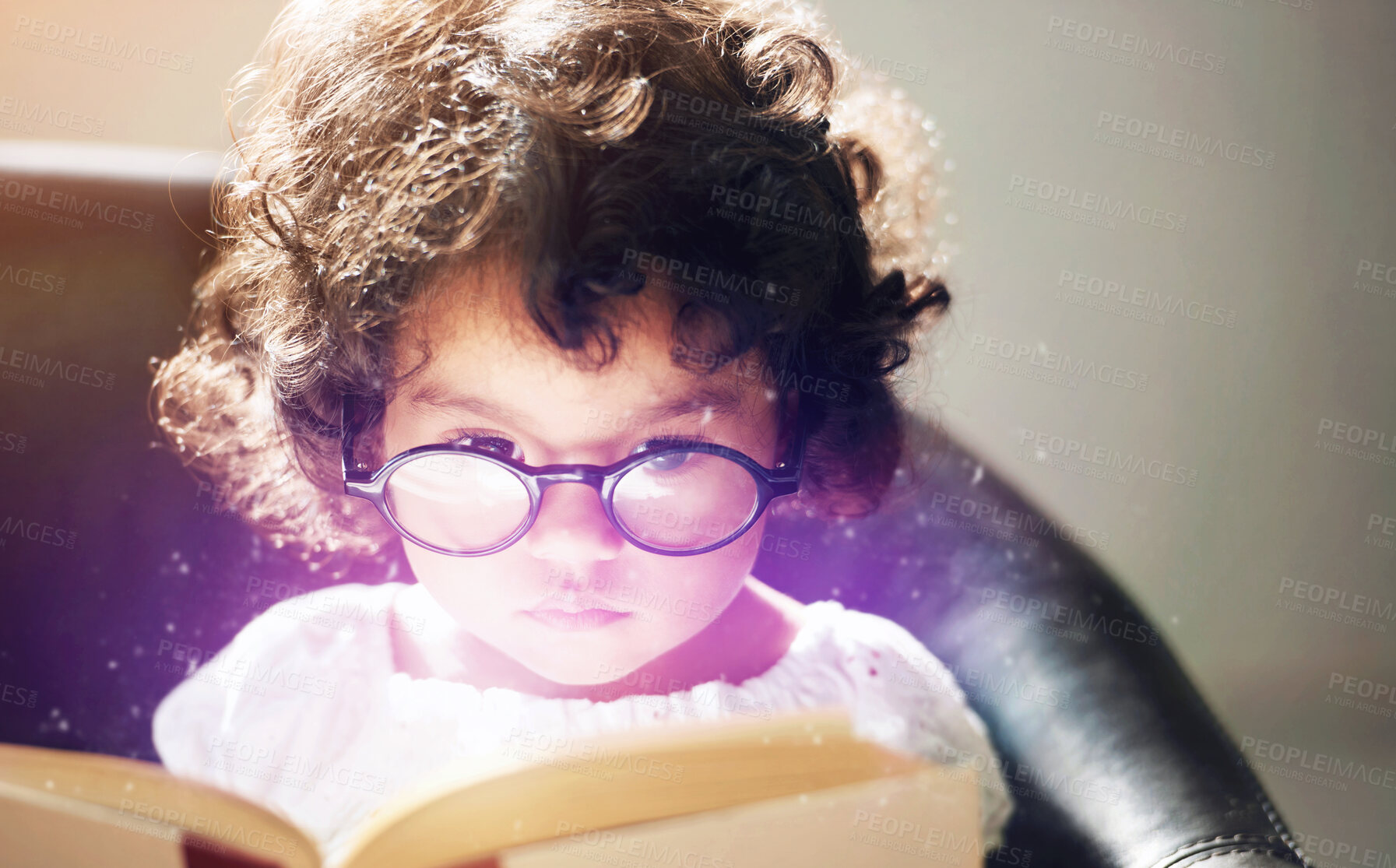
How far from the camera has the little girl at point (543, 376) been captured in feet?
2.54

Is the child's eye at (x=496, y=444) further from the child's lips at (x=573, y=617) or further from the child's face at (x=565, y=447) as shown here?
the child's lips at (x=573, y=617)

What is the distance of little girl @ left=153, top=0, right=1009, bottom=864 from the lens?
30.5 inches

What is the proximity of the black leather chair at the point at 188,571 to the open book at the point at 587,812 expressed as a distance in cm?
7

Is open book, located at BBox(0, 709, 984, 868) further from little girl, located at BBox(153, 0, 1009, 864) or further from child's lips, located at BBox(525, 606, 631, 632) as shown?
child's lips, located at BBox(525, 606, 631, 632)

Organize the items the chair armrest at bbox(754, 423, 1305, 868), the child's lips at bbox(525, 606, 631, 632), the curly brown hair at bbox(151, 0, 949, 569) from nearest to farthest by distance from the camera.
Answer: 1. the curly brown hair at bbox(151, 0, 949, 569)
2. the child's lips at bbox(525, 606, 631, 632)
3. the chair armrest at bbox(754, 423, 1305, 868)

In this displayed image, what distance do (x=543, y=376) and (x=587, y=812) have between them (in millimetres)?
544

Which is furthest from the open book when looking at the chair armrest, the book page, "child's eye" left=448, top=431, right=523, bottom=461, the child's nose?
"child's eye" left=448, top=431, right=523, bottom=461

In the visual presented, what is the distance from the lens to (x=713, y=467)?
0.85 m

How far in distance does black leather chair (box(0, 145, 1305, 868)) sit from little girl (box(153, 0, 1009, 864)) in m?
0.04

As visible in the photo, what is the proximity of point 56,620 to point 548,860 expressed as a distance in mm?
696

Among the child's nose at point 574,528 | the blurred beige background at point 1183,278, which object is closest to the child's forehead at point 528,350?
the child's nose at point 574,528

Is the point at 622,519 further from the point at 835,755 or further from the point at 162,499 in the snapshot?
the point at 162,499

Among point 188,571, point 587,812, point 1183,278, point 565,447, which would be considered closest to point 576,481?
point 565,447

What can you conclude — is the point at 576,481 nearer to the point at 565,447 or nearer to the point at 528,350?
the point at 565,447
